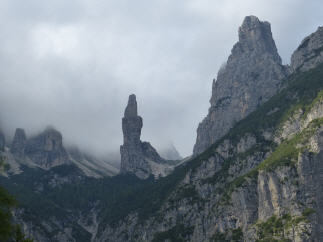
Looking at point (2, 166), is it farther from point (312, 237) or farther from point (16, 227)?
point (312, 237)

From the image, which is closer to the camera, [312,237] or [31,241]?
[31,241]

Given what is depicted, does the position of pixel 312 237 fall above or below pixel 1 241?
above

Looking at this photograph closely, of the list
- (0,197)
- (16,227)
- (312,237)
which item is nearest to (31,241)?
(16,227)

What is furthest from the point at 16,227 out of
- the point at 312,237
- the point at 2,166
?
the point at 312,237

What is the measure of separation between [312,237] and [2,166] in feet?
563

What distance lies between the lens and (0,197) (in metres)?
48.0

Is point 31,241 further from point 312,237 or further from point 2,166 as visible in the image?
point 312,237

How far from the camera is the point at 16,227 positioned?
50094 mm

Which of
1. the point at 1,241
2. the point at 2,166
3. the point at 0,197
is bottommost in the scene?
the point at 1,241

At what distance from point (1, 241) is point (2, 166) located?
955 cm

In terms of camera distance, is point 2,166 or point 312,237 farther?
point 312,237

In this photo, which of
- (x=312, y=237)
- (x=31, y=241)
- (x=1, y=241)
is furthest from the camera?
(x=312, y=237)

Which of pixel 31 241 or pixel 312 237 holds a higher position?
pixel 312 237

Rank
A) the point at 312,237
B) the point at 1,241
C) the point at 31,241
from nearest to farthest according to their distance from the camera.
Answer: the point at 1,241 → the point at 31,241 → the point at 312,237
